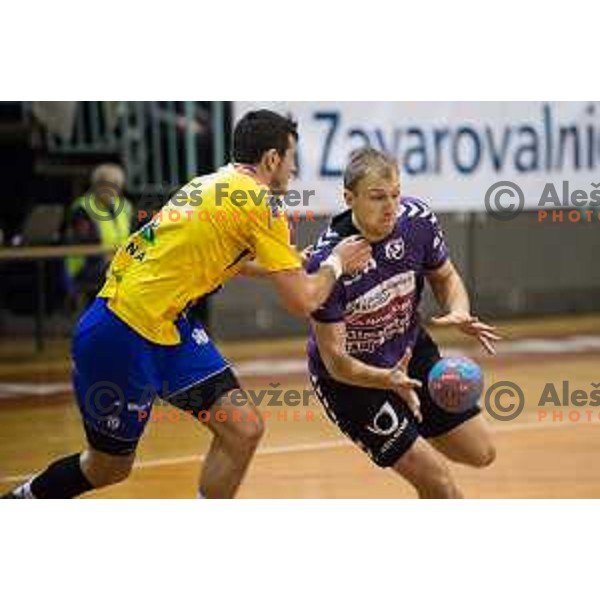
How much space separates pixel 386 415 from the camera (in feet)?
25.1

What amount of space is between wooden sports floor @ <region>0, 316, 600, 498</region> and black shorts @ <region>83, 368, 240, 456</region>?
71.1 inches

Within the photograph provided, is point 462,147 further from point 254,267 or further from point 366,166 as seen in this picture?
point 366,166

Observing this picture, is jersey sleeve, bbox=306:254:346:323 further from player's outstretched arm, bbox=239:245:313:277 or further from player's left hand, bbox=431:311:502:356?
player's left hand, bbox=431:311:502:356

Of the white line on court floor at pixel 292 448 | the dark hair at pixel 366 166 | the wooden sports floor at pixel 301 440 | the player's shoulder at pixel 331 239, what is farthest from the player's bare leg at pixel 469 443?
the white line on court floor at pixel 292 448

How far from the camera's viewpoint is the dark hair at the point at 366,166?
749 cm

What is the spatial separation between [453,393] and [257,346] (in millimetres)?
9611

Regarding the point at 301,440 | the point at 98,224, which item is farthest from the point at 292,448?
the point at 98,224

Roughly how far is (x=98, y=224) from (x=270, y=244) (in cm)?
976

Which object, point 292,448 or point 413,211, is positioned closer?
point 413,211

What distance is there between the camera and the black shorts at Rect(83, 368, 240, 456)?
774 centimetres

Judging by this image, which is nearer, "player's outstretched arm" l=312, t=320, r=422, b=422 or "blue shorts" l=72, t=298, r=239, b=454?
"player's outstretched arm" l=312, t=320, r=422, b=422

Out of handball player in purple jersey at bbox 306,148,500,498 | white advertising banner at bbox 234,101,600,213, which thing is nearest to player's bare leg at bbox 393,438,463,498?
handball player in purple jersey at bbox 306,148,500,498

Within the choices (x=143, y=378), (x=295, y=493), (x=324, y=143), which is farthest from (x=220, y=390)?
(x=324, y=143)

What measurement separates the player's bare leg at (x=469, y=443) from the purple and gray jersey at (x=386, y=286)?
464mm
